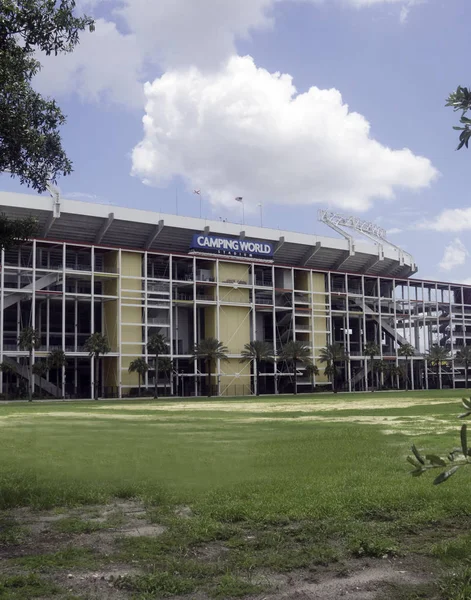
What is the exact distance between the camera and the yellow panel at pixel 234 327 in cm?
11694

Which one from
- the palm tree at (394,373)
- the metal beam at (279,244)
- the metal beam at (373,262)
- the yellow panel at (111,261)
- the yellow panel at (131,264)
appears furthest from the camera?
the metal beam at (373,262)

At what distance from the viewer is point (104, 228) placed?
107 m

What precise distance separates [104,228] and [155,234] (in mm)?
9046

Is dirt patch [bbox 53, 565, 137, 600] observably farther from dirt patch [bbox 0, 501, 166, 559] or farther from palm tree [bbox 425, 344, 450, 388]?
palm tree [bbox 425, 344, 450, 388]

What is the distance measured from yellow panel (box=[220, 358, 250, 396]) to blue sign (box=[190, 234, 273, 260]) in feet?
64.4

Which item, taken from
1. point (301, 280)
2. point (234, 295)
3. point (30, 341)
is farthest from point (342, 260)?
point (30, 341)

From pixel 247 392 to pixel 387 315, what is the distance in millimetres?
39128

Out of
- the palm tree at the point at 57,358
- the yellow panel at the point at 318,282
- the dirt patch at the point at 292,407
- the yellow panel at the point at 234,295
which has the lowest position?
the dirt patch at the point at 292,407

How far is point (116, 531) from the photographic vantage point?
415 inches

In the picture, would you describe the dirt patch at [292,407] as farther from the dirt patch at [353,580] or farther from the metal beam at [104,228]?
the metal beam at [104,228]

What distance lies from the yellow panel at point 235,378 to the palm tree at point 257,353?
1.57 metres

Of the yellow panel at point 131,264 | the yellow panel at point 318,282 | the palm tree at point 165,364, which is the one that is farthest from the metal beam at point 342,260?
the palm tree at point 165,364

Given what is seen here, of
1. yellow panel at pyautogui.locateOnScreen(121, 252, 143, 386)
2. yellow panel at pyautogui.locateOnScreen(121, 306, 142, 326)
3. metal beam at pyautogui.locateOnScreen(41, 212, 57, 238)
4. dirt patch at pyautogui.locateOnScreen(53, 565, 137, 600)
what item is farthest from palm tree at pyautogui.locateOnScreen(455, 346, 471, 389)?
dirt patch at pyautogui.locateOnScreen(53, 565, 137, 600)

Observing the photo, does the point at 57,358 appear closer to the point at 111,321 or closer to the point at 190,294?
the point at 111,321
